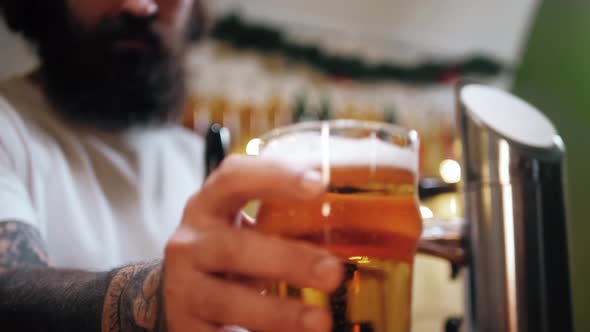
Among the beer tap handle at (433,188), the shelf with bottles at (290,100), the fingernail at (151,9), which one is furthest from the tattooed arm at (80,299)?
the shelf with bottles at (290,100)

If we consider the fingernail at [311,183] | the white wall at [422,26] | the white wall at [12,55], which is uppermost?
the white wall at [422,26]

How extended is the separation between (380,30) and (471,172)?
2360mm

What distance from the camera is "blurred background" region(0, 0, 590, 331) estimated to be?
2047mm

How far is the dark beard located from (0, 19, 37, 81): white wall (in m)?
0.09

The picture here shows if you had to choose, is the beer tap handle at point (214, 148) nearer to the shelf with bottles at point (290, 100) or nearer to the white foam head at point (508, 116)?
the white foam head at point (508, 116)

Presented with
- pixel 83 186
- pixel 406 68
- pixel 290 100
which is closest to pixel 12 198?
pixel 83 186

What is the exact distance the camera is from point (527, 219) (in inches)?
22.5

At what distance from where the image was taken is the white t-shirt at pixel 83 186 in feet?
2.61

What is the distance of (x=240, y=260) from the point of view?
297 millimetres

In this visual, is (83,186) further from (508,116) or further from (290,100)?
(290,100)

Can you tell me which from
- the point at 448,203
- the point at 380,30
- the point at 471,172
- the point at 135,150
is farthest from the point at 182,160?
the point at 380,30

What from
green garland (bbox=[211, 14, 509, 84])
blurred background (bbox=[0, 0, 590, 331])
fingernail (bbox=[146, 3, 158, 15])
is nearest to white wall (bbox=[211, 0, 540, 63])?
blurred background (bbox=[0, 0, 590, 331])

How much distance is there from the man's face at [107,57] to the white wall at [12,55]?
92 millimetres

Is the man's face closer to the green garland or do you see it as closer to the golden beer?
the golden beer
